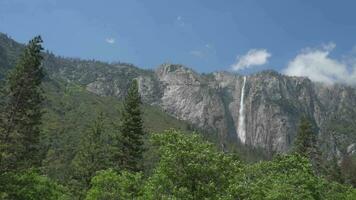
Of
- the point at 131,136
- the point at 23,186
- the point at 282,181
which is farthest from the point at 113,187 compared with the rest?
the point at 282,181

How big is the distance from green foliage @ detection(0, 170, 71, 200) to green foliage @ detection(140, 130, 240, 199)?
1553 centimetres

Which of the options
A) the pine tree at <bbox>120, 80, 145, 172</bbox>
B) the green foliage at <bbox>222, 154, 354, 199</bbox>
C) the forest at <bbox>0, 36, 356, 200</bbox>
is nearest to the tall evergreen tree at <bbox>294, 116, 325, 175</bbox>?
the forest at <bbox>0, 36, 356, 200</bbox>

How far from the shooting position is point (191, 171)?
34.8 m

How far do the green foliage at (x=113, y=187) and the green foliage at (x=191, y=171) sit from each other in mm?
12899

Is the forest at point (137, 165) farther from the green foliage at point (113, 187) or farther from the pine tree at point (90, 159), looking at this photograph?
the pine tree at point (90, 159)

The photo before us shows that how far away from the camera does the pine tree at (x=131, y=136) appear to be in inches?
2414

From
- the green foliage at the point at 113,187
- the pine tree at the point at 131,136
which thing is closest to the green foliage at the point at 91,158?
the pine tree at the point at 131,136

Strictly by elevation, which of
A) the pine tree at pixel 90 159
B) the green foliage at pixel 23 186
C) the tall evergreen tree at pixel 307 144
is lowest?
the green foliage at pixel 23 186

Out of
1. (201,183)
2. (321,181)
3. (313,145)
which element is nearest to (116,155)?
(321,181)

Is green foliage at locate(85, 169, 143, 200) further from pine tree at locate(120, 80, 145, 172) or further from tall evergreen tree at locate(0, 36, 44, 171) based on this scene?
pine tree at locate(120, 80, 145, 172)

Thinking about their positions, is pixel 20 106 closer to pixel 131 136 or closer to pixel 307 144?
pixel 131 136

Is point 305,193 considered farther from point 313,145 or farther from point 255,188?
point 313,145

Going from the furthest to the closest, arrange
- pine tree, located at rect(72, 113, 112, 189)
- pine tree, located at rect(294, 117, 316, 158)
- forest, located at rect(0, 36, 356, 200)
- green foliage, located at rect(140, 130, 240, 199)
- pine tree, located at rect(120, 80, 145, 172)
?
pine tree, located at rect(294, 117, 316, 158) < pine tree, located at rect(72, 113, 112, 189) < pine tree, located at rect(120, 80, 145, 172) < forest, located at rect(0, 36, 356, 200) < green foliage, located at rect(140, 130, 240, 199)

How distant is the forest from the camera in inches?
1382
